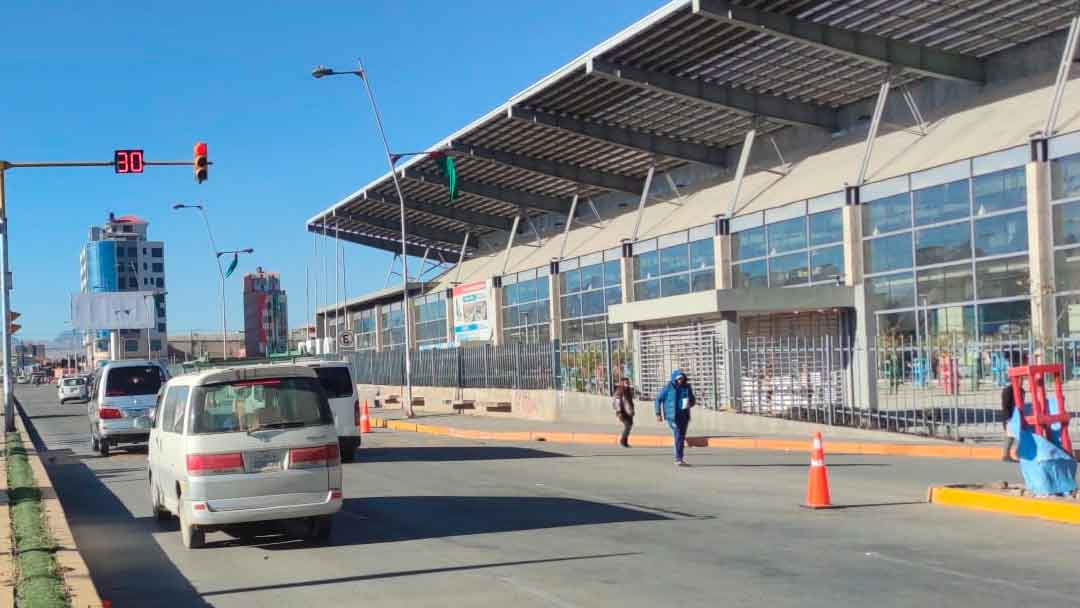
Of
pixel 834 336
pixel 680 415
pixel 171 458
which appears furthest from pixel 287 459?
pixel 834 336

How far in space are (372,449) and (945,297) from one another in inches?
669

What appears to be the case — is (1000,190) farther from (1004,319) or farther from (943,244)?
(1004,319)

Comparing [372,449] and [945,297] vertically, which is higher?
[945,297]

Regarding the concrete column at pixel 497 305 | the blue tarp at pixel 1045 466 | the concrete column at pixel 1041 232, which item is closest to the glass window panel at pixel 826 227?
the concrete column at pixel 1041 232

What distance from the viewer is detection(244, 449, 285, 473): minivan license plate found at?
1181 centimetres

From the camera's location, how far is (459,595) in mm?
9234

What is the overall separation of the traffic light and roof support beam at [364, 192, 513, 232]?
35.1 meters

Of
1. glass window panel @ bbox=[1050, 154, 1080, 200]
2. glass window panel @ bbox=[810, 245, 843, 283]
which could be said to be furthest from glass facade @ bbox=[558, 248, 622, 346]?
glass window panel @ bbox=[1050, 154, 1080, 200]

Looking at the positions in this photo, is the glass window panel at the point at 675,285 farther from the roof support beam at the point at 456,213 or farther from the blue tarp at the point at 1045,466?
Result: the blue tarp at the point at 1045,466

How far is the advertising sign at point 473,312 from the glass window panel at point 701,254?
34.8 feet

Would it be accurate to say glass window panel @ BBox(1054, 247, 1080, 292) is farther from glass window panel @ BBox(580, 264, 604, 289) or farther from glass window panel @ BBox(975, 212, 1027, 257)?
glass window panel @ BBox(580, 264, 604, 289)

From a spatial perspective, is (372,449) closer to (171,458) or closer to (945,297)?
(171,458)

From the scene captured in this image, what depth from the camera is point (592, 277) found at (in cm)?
5253

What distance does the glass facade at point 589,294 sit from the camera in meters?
50.7
